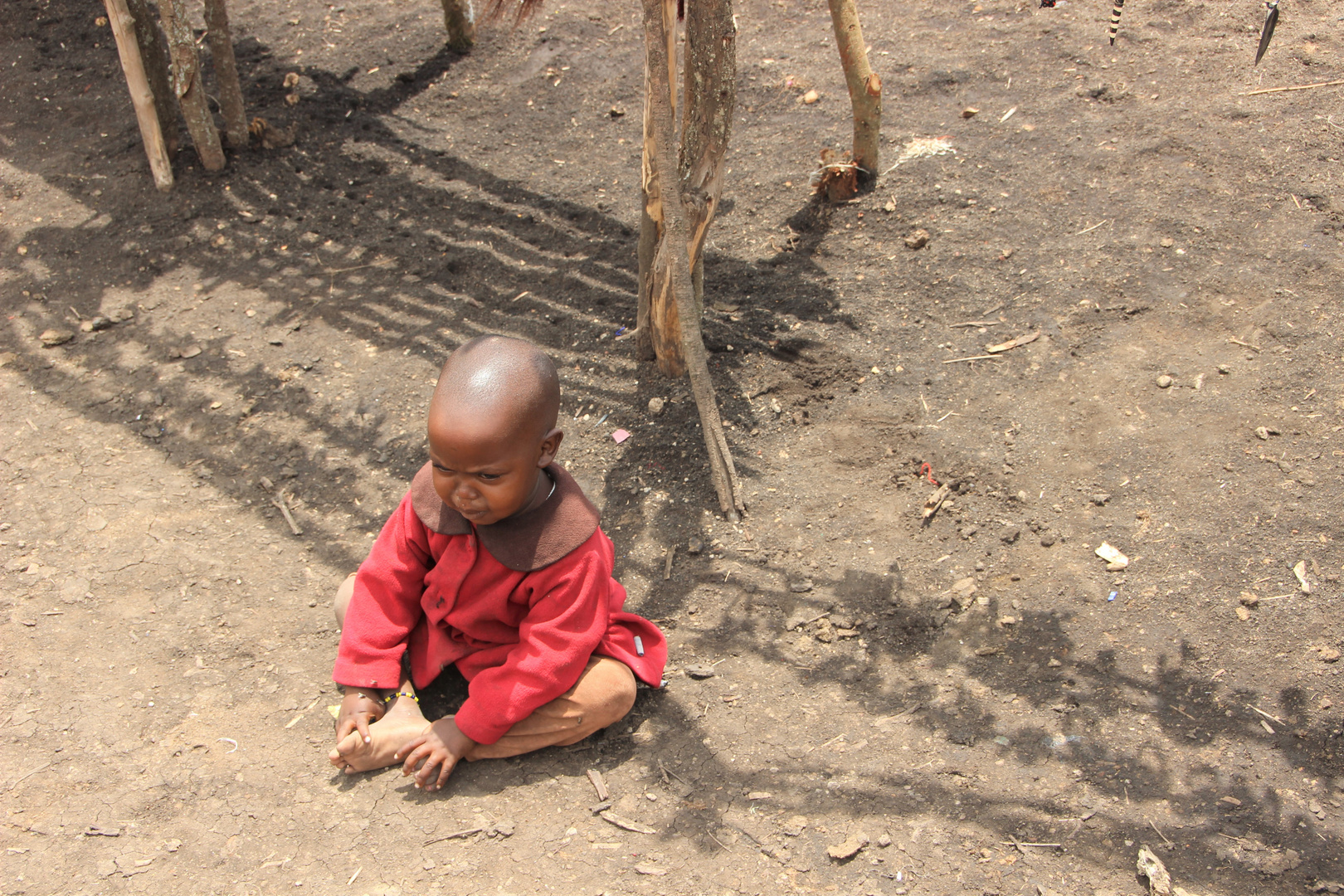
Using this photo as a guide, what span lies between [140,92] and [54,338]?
1673 mm

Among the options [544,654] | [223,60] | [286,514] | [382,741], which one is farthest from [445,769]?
[223,60]

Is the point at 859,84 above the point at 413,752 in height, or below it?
above

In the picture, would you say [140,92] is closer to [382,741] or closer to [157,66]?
[157,66]

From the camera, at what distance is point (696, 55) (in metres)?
3.76

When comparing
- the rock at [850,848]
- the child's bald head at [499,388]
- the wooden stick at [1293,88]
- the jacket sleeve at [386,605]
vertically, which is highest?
the child's bald head at [499,388]

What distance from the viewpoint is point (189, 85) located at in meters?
5.35

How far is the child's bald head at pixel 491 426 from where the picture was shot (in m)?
2.27

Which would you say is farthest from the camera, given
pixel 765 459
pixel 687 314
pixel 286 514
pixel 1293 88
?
pixel 1293 88

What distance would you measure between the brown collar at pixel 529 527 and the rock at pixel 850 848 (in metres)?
1.05

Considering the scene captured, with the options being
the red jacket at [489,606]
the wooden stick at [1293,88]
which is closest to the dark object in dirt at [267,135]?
the red jacket at [489,606]

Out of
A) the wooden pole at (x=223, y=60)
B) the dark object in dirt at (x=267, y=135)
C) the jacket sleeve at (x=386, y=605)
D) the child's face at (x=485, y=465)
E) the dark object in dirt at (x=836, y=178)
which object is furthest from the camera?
the dark object in dirt at (x=267, y=135)

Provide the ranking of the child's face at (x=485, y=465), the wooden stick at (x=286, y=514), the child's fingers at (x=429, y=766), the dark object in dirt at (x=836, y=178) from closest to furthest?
1. the child's face at (x=485, y=465)
2. the child's fingers at (x=429, y=766)
3. the wooden stick at (x=286, y=514)
4. the dark object in dirt at (x=836, y=178)

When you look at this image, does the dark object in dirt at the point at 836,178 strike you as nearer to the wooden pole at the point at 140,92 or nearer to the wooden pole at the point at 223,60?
the wooden pole at the point at 223,60

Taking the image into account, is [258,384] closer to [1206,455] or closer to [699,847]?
[699,847]
